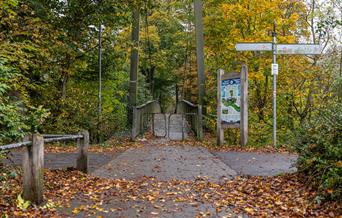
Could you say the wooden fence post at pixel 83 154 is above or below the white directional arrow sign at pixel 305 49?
below

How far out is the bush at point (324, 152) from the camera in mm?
4234

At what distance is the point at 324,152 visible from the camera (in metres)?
4.96

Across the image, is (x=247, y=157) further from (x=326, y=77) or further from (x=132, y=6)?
(x=132, y=6)

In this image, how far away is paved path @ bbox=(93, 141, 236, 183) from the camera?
256 inches

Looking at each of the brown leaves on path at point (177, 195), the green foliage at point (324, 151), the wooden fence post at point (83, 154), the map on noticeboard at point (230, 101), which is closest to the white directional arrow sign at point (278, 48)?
the map on noticeboard at point (230, 101)

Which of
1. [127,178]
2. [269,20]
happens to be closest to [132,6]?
[269,20]

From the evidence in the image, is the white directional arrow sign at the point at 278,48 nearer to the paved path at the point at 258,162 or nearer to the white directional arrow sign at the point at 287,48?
the white directional arrow sign at the point at 287,48

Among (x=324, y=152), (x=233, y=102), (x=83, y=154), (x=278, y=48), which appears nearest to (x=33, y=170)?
(x=83, y=154)

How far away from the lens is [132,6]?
43.1ft

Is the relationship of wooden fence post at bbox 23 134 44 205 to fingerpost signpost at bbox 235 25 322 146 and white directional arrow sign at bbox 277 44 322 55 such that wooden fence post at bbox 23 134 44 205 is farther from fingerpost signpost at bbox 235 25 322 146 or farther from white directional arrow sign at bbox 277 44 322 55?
white directional arrow sign at bbox 277 44 322 55

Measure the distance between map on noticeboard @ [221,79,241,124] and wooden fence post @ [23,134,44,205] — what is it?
6.98 metres

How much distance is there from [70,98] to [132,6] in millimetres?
A: 3940

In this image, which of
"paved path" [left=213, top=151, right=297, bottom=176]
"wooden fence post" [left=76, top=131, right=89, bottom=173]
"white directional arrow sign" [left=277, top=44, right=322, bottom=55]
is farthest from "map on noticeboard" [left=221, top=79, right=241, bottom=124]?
"wooden fence post" [left=76, top=131, right=89, bottom=173]

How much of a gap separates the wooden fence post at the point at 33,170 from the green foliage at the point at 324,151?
10.8ft
